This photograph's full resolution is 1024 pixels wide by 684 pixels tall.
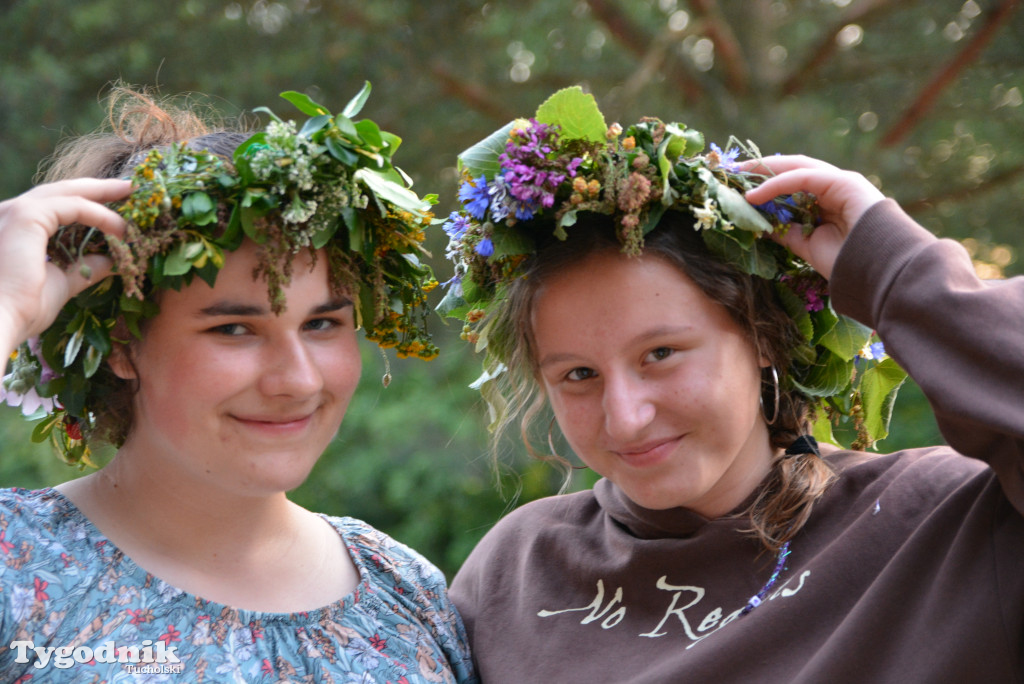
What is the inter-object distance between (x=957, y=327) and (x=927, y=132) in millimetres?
5441

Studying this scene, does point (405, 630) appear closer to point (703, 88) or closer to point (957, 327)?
point (957, 327)

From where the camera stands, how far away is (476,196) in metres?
2.49

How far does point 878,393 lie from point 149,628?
74.2 inches

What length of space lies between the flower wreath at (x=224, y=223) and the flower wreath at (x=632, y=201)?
0.19 meters

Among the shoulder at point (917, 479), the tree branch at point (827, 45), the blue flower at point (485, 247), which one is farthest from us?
the tree branch at point (827, 45)

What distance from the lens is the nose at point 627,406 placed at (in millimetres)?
2338

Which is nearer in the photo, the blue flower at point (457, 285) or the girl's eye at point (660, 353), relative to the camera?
the girl's eye at point (660, 353)

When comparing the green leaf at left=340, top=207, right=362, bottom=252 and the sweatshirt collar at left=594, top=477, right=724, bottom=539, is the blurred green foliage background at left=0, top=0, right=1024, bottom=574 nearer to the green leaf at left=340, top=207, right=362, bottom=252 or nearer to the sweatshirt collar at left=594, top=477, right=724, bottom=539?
the sweatshirt collar at left=594, top=477, right=724, bottom=539

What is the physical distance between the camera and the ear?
2391 millimetres

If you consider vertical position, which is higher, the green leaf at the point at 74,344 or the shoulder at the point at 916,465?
the green leaf at the point at 74,344

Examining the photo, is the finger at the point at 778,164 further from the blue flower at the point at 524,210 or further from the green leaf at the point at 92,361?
the green leaf at the point at 92,361

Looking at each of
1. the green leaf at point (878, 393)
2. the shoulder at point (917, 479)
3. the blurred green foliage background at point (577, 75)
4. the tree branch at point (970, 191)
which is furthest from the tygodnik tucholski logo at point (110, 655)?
the tree branch at point (970, 191)

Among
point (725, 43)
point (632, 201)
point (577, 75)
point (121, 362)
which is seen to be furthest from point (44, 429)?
point (725, 43)

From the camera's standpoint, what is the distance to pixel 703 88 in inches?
266
